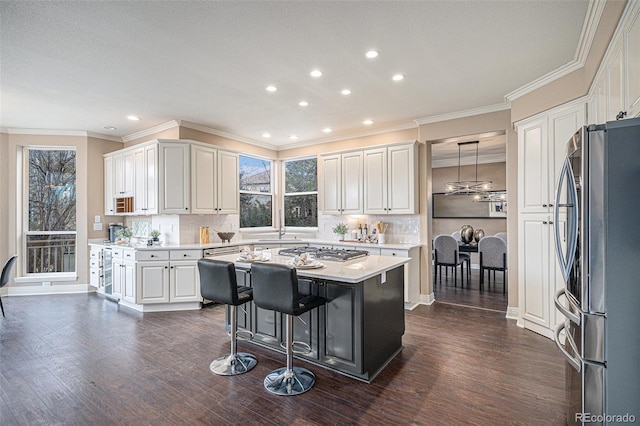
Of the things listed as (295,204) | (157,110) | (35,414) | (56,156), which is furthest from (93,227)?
(35,414)

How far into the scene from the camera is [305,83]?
139 inches

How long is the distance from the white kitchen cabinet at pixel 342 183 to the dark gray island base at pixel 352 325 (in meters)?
2.42

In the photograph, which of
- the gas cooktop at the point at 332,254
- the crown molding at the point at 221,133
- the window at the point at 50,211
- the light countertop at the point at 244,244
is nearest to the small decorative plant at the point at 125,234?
the light countertop at the point at 244,244

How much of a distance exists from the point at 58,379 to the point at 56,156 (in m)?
4.69

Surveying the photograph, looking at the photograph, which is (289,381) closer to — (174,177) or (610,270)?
(610,270)

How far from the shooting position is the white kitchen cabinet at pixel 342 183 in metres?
5.32

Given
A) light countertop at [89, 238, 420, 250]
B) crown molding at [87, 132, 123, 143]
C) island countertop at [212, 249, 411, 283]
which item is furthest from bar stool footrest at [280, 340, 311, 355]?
crown molding at [87, 132, 123, 143]

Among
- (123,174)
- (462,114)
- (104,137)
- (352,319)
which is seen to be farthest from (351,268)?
(104,137)

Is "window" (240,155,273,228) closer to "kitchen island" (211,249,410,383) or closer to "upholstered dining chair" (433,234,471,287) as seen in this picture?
"kitchen island" (211,249,410,383)

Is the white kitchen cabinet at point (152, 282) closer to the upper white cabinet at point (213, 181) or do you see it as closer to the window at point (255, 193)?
the upper white cabinet at point (213, 181)

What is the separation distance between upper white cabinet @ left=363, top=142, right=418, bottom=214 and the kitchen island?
6.27 ft

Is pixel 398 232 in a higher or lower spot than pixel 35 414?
higher

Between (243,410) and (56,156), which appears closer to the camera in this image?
(243,410)

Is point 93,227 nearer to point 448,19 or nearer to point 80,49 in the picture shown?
point 80,49
